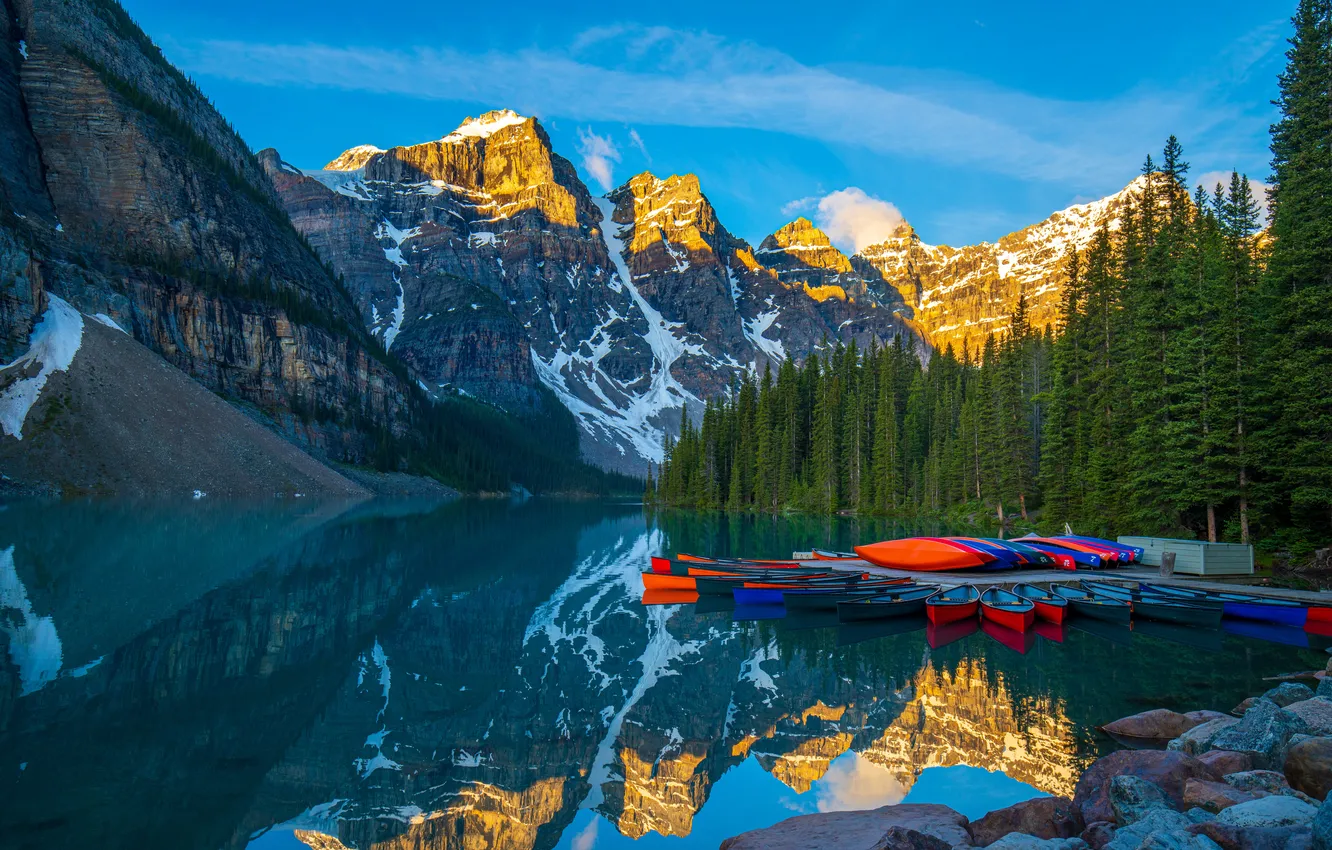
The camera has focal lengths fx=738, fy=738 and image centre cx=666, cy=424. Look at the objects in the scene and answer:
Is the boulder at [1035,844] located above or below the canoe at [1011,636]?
above

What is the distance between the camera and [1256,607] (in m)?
20.2

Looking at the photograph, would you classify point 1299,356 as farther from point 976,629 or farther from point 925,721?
point 925,721

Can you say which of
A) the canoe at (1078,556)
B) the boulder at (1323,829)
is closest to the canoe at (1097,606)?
the canoe at (1078,556)

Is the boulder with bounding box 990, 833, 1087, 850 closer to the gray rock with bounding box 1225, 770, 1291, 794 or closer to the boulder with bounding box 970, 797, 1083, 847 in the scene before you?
the boulder with bounding box 970, 797, 1083, 847

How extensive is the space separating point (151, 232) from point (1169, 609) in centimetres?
13850

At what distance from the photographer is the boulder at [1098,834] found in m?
6.48

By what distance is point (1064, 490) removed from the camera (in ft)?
143

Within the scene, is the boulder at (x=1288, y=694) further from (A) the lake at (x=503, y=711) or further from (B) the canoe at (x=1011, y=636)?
(B) the canoe at (x=1011, y=636)

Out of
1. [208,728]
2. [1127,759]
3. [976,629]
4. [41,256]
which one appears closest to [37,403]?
[41,256]

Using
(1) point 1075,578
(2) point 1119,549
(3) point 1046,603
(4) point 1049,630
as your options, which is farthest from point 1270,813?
(2) point 1119,549

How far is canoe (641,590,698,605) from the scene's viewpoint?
25.6 meters

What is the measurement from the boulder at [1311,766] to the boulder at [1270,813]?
4.67 ft

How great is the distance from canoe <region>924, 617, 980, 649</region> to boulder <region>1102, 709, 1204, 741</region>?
6747mm

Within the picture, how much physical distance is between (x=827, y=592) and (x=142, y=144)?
136424mm
